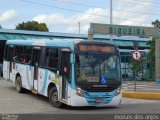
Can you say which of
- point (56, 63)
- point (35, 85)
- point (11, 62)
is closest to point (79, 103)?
point (56, 63)

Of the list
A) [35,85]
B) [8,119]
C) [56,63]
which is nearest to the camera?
[8,119]

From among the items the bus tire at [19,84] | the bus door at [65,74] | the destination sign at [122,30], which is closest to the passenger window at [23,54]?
the bus tire at [19,84]

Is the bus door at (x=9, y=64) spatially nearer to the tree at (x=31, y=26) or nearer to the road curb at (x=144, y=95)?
the road curb at (x=144, y=95)

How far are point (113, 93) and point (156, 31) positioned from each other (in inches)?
725

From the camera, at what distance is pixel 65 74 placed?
16625 millimetres

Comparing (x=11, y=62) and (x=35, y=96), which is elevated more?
(x=11, y=62)

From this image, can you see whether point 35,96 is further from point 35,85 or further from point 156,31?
point 156,31

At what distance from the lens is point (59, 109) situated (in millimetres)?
16797

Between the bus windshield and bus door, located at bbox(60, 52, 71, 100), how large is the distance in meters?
0.46

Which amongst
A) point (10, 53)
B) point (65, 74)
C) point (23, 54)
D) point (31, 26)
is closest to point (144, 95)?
point (23, 54)

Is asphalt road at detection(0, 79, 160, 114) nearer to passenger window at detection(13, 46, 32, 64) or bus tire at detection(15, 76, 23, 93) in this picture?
bus tire at detection(15, 76, 23, 93)

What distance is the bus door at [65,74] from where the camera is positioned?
16.5 meters

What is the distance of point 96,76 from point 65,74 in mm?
1223

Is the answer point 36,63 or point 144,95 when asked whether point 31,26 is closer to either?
point 144,95
